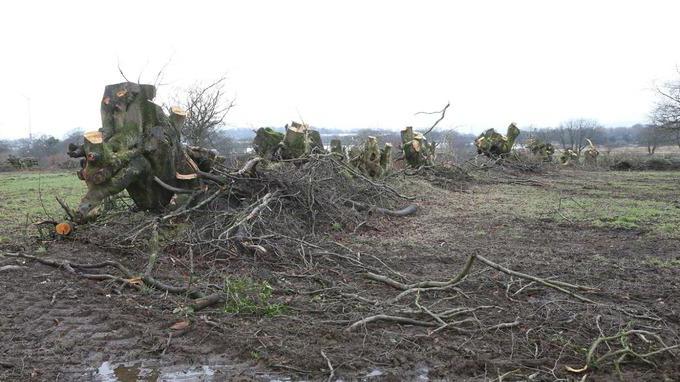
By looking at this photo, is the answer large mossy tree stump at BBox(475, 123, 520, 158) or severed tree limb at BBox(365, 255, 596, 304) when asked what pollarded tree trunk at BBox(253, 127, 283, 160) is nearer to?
severed tree limb at BBox(365, 255, 596, 304)

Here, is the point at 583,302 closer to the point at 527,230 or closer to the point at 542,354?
the point at 542,354

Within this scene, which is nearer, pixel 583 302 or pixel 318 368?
pixel 318 368

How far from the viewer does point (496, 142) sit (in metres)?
22.3

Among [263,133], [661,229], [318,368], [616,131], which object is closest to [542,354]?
[318,368]

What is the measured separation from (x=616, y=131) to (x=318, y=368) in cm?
8129

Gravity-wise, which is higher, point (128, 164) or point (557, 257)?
point (128, 164)

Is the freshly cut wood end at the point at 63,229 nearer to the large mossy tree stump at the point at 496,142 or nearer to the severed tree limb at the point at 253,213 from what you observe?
the severed tree limb at the point at 253,213

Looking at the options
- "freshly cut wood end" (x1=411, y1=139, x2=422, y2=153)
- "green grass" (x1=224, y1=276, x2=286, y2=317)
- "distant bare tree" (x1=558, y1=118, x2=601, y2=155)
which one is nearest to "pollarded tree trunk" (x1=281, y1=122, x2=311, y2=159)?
"freshly cut wood end" (x1=411, y1=139, x2=422, y2=153)

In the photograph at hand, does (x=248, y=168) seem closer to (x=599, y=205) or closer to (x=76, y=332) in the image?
(x=76, y=332)

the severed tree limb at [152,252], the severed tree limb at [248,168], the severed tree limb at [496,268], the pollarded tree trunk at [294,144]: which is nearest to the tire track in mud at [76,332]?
the severed tree limb at [152,252]

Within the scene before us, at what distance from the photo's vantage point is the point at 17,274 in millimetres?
5281

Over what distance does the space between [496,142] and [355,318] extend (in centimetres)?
1941

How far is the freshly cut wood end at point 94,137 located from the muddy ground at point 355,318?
1.21m

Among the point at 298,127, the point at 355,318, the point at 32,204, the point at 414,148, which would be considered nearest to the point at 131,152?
the point at 355,318
